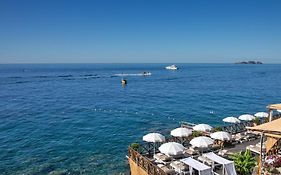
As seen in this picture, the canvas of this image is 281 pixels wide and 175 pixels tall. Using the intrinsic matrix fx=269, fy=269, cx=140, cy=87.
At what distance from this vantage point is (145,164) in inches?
674

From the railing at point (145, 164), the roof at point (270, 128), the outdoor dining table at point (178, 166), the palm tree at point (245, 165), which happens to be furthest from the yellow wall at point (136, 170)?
the roof at point (270, 128)

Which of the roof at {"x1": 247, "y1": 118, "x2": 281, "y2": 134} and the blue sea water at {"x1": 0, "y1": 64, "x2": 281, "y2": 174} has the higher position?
the roof at {"x1": 247, "y1": 118, "x2": 281, "y2": 134}

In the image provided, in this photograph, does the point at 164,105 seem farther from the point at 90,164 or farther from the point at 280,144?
the point at 280,144

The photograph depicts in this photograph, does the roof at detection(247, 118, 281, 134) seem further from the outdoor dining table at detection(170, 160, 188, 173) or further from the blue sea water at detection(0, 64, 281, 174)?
the blue sea water at detection(0, 64, 281, 174)

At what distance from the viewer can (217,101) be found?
53.8 metres

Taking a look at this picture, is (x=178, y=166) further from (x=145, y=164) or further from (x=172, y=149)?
(x=145, y=164)

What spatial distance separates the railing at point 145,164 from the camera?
15.9m

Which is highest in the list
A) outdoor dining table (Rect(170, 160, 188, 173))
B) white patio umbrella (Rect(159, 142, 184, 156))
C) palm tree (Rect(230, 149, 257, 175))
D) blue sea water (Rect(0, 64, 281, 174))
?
white patio umbrella (Rect(159, 142, 184, 156))

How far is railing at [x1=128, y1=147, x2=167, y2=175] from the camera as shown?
15867 mm

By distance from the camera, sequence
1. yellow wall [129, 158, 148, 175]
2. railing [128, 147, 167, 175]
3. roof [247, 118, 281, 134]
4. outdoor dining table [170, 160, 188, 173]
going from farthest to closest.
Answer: yellow wall [129, 158, 148, 175], outdoor dining table [170, 160, 188, 173], railing [128, 147, 167, 175], roof [247, 118, 281, 134]

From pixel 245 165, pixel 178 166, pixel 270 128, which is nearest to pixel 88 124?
pixel 178 166

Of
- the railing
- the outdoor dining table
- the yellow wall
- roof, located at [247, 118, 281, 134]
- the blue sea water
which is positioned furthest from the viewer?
the blue sea water

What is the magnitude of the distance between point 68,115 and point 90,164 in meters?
21.6

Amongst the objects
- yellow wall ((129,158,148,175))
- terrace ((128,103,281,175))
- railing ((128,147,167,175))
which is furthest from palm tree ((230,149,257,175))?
yellow wall ((129,158,148,175))
